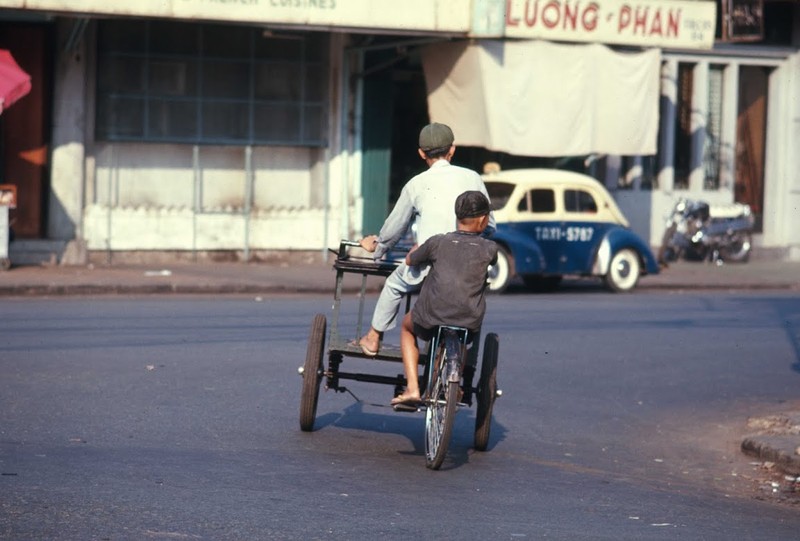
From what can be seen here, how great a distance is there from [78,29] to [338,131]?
16.1 ft

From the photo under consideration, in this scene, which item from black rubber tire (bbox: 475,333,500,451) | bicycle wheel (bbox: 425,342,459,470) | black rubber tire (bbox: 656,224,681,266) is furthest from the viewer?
black rubber tire (bbox: 656,224,681,266)

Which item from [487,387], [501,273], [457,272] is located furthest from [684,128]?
[457,272]

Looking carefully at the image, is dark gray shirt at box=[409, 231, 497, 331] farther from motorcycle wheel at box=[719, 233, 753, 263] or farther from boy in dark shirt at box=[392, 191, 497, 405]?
motorcycle wheel at box=[719, 233, 753, 263]

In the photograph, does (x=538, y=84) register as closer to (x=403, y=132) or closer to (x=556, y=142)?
(x=556, y=142)

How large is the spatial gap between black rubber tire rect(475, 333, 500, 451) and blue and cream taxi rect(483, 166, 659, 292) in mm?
11516

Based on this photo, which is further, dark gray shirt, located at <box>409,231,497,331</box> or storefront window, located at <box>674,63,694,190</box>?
storefront window, located at <box>674,63,694,190</box>

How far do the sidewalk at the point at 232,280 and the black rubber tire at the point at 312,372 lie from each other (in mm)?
10444

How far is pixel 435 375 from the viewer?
865cm

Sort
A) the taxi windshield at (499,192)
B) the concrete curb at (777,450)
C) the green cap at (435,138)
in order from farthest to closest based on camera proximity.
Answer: the taxi windshield at (499,192) → the concrete curb at (777,450) → the green cap at (435,138)

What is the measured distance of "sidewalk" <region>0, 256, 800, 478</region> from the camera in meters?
19.6

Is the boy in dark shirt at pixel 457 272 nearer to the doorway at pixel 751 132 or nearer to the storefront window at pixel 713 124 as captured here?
the storefront window at pixel 713 124

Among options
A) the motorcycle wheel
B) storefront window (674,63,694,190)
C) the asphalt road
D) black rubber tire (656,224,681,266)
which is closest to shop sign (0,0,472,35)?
the asphalt road

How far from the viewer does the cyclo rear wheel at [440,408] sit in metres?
8.36

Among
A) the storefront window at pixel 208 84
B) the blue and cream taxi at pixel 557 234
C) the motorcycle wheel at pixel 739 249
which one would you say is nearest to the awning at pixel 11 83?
the storefront window at pixel 208 84
